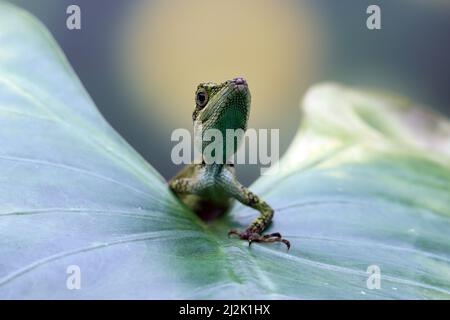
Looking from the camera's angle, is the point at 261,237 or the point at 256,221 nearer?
the point at 261,237

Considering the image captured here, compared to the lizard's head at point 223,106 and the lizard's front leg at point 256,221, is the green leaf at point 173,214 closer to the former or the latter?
the lizard's front leg at point 256,221

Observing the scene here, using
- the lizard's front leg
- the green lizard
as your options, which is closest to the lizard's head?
the green lizard

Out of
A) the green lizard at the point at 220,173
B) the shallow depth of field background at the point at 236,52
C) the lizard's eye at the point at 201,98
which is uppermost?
the shallow depth of field background at the point at 236,52

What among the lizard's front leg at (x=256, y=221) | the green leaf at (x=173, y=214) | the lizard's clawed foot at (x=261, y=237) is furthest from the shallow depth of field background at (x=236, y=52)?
the lizard's clawed foot at (x=261, y=237)

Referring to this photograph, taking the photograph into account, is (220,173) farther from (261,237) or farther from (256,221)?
(261,237)

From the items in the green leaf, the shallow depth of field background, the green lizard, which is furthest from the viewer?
the shallow depth of field background

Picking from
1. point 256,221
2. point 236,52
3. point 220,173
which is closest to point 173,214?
point 256,221

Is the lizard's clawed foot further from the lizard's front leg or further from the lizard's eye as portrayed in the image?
the lizard's eye
